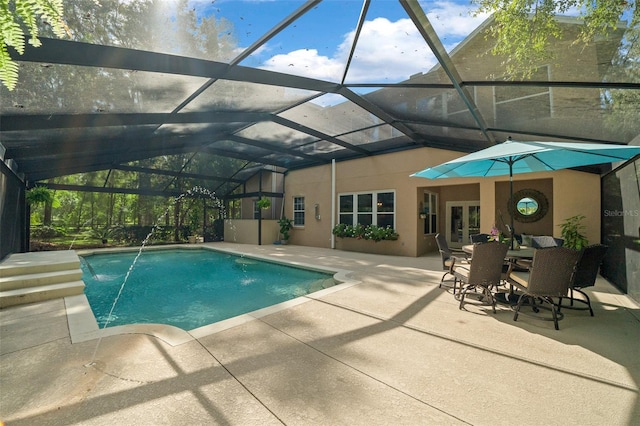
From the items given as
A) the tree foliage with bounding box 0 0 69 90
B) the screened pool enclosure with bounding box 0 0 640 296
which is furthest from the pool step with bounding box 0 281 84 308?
the tree foliage with bounding box 0 0 69 90

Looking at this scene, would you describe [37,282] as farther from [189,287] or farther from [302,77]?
[302,77]

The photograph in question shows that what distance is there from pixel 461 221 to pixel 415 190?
116 inches

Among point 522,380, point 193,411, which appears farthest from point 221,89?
point 522,380

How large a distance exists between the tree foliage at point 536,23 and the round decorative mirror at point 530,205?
20.7 feet

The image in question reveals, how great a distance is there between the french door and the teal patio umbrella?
5.36m

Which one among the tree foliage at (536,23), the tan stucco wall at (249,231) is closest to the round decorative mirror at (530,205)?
the tree foliage at (536,23)

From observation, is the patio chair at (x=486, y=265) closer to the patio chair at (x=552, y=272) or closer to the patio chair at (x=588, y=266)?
the patio chair at (x=552, y=272)

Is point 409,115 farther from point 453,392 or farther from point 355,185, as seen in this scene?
point 453,392

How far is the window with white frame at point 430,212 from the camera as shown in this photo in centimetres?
975

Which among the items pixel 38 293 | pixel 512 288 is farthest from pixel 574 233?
pixel 38 293

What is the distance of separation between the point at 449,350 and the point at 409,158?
24.6 ft

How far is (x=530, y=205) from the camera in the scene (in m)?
8.62

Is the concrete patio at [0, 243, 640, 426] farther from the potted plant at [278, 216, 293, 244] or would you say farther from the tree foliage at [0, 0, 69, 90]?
the potted plant at [278, 216, 293, 244]

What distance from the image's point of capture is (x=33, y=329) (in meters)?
3.11
